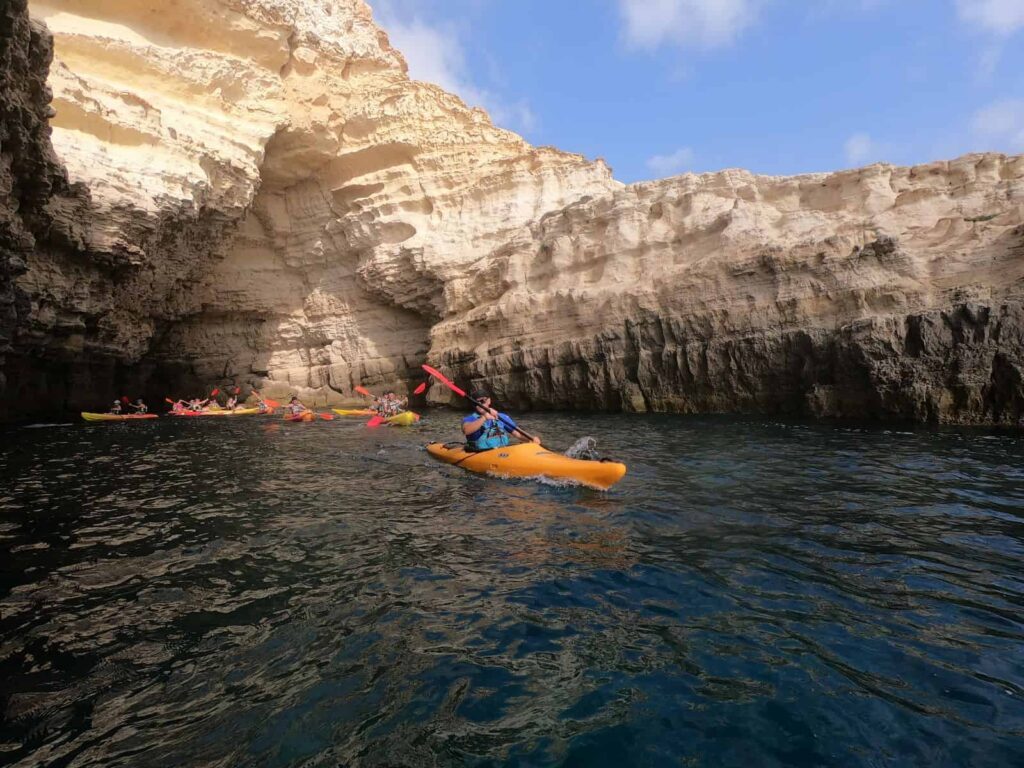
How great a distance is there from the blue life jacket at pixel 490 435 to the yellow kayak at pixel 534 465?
0.72 ft

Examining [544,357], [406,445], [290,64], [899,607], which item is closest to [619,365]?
[544,357]

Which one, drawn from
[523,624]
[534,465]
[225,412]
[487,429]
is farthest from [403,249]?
[523,624]

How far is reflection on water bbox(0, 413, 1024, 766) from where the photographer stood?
2.57 meters

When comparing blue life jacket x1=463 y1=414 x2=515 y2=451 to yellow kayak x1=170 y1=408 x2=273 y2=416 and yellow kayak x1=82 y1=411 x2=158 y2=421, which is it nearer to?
yellow kayak x1=82 y1=411 x2=158 y2=421

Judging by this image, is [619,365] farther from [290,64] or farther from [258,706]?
[290,64]

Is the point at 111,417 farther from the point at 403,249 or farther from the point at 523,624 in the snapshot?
the point at 523,624

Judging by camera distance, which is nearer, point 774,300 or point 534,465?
point 534,465

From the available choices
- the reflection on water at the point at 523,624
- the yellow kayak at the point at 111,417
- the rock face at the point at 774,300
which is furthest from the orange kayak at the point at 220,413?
the reflection on water at the point at 523,624

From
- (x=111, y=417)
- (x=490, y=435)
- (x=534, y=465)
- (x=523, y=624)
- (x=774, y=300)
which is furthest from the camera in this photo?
(x=111, y=417)

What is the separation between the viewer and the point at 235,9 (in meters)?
23.3

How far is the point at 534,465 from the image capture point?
7816 millimetres

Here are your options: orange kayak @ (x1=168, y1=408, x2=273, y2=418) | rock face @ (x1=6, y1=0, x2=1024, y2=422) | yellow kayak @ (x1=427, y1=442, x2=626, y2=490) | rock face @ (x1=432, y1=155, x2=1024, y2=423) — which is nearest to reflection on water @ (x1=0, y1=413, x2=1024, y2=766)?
yellow kayak @ (x1=427, y1=442, x2=626, y2=490)

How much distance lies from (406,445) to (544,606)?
27.5 ft

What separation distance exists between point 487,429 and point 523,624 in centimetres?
544
